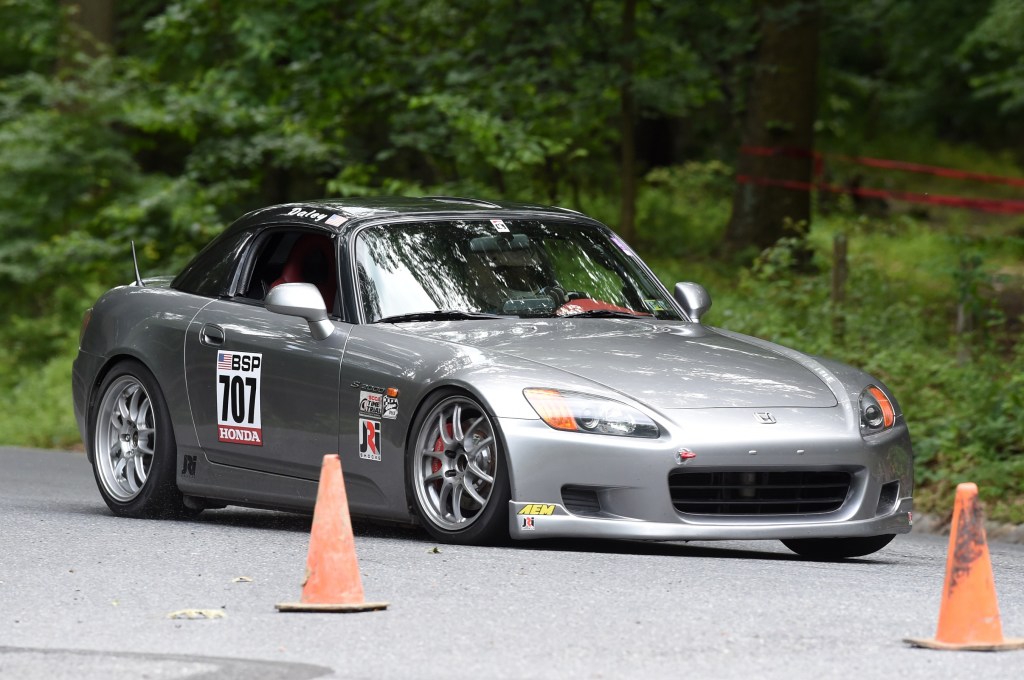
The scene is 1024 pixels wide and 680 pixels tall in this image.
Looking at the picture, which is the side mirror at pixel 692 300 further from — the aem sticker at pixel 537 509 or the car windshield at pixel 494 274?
the aem sticker at pixel 537 509

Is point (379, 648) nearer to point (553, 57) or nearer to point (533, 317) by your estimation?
point (533, 317)

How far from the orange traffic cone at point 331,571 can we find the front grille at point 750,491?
1.71 m

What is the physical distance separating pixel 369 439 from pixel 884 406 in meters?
2.27

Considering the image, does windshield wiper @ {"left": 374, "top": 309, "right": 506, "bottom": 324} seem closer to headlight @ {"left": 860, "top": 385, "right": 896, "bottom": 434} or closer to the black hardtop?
the black hardtop

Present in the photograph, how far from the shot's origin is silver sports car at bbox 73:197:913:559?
7.37 metres

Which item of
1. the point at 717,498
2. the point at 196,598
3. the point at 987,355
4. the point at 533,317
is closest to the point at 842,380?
the point at 717,498

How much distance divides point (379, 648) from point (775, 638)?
4.03 ft

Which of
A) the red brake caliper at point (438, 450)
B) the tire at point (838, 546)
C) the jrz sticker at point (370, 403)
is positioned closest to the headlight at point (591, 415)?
the red brake caliper at point (438, 450)

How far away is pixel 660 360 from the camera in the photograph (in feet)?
25.8

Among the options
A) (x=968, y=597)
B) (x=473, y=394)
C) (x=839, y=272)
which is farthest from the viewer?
(x=839, y=272)

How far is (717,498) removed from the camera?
7.45 meters

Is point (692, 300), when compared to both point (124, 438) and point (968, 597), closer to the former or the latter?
point (124, 438)

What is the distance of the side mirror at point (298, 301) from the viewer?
8203 mm

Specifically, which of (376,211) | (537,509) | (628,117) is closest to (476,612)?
(537,509)
